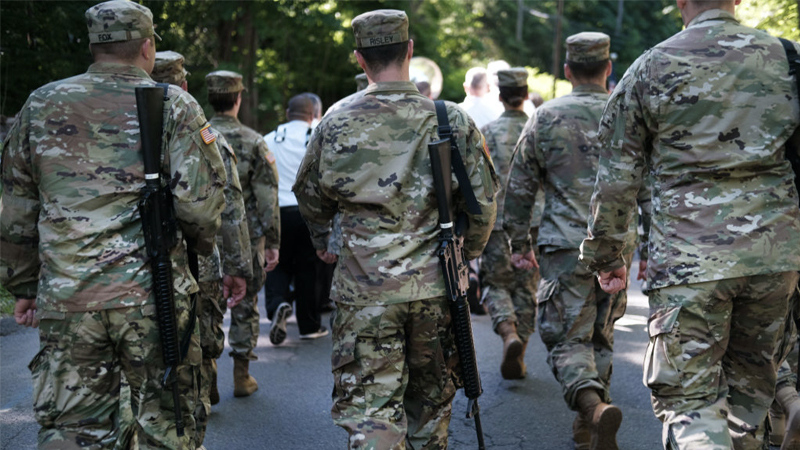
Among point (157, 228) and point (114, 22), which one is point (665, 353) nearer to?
point (157, 228)

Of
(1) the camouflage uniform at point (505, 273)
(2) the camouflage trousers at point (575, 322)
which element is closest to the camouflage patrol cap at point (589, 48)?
(2) the camouflage trousers at point (575, 322)

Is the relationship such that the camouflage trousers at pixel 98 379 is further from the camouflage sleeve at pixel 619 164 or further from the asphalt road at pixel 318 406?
the camouflage sleeve at pixel 619 164

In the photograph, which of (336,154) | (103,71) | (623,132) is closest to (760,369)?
(623,132)

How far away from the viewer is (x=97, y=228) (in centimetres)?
366

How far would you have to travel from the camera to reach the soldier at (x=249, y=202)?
6.38 meters

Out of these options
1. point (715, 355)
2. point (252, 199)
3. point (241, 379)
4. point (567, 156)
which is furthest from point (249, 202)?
point (715, 355)

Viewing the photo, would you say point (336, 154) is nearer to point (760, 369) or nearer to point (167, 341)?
point (167, 341)

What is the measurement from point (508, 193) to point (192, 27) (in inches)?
398

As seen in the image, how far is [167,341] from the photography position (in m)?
3.71

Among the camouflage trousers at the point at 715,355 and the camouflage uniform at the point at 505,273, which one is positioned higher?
the camouflage trousers at the point at 715,355

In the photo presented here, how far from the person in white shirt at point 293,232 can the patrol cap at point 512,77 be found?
1867 millimetres

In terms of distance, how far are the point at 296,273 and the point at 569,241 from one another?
11.7ft

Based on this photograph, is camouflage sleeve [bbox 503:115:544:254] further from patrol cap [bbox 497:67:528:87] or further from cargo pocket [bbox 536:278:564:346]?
patrol cap [bbox 497:67:528:87]

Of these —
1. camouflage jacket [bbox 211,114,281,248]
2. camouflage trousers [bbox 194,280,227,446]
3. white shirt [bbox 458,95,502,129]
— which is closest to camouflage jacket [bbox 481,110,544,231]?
white shirt [bbox 458,95,502,129]
